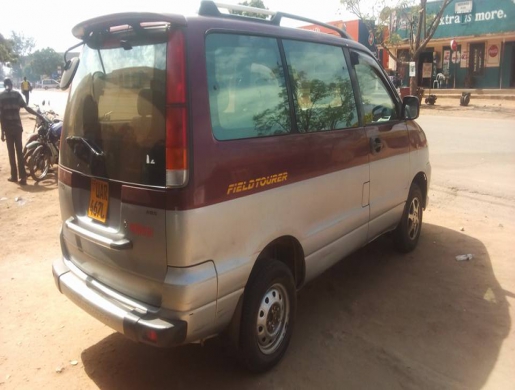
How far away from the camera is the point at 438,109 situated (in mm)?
20688

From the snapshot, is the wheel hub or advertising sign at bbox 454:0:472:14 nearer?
the wheel hub

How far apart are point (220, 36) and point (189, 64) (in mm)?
348

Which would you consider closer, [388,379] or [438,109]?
[388,379]

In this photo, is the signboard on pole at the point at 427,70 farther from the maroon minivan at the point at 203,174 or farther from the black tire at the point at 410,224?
the maroon minivan at the point at 203,174

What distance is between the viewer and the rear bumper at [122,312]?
92.4 inches

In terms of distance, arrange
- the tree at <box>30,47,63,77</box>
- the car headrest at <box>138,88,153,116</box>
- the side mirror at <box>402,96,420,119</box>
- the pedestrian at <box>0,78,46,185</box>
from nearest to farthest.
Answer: the car headrest at <box>138,88,153,116</box> < the side mirror at <box>402,96,420,119</box> < the pedestrian at <box>0,78,46,185</box> < the tree at <box>30,47,63,77</box>

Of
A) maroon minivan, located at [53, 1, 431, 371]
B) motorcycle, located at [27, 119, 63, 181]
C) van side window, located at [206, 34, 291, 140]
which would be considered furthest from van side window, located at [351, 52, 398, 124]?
motorcycle, located at [27, 119, 63, 181]

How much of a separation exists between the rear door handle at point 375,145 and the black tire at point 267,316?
145 centimetres

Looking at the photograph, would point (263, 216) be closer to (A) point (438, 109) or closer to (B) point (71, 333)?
(B) point (71, 333)

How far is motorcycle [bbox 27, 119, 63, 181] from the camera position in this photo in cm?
884

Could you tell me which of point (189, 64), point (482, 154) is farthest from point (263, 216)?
point (482, 154)

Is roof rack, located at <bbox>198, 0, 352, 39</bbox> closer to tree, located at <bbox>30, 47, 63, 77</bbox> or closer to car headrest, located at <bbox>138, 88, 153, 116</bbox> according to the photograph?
car headrest, located at <bbox>138, 88, 153, 116</bbox>

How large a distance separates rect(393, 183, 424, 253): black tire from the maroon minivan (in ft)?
4.42

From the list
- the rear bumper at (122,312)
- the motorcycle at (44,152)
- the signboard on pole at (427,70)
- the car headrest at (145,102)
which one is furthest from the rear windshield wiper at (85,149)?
the signboard on pole at (427,70)
